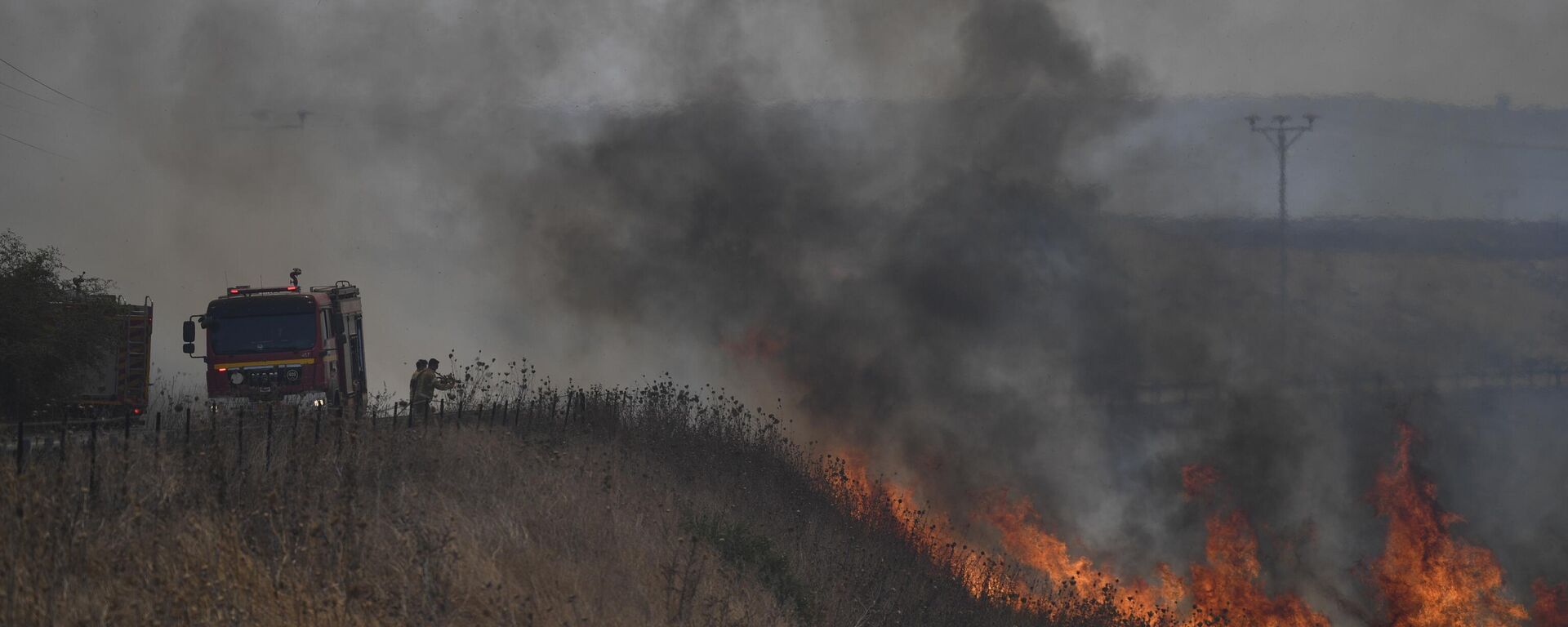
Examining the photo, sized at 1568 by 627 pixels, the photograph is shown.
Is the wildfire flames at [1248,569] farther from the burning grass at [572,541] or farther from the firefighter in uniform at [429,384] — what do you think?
the firefighter in uniform at [429,384]

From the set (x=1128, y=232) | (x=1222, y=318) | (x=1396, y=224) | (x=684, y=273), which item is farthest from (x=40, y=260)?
(x=1396, y=224)

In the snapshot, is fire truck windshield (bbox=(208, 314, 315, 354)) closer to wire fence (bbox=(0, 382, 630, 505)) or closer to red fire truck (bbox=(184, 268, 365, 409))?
red fire truck (bbox=(184, 268, 365, 409))

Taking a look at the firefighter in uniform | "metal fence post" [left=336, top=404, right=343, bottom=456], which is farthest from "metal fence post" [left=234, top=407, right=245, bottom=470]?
the firefighter in uniform

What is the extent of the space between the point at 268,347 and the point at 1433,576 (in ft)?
66.8

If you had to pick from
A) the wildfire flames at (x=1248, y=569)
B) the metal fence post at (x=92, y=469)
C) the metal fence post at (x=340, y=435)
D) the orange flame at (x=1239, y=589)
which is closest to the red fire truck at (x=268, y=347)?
the metal fence post at (x=340, y=435)

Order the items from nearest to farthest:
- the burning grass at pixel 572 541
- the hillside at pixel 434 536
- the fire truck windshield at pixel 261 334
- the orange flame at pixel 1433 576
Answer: the hillside at pixel 434 536 < the burning grass at pixel 572 541 < the orange flame at pixel 1433 576 < the fire truck windshield at pixel 261 334

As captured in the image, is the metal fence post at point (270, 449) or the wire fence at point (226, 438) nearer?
the wire fence at point (226, 438)

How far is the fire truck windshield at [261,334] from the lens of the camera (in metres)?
21.3

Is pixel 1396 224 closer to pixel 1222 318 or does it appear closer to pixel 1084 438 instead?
pixel 1222 318

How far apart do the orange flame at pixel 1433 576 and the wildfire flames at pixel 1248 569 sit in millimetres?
17

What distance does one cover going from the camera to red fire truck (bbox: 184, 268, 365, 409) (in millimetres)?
21125

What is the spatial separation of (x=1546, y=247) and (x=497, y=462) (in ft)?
92.7

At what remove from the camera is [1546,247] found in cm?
3075

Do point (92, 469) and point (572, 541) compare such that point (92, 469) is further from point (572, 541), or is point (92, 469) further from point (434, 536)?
point (572, 541)
